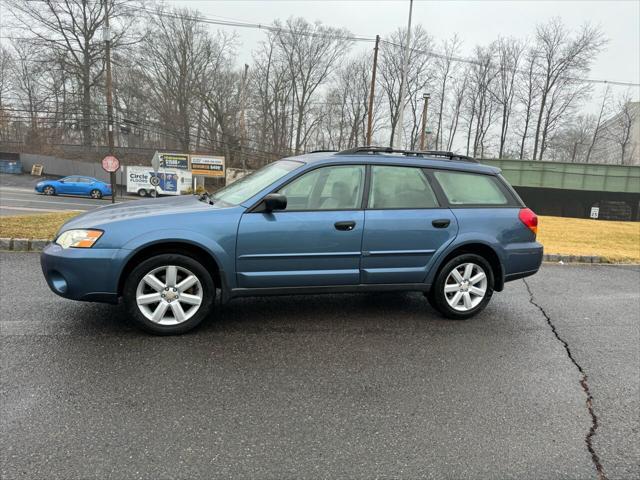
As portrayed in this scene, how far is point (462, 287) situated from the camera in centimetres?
444

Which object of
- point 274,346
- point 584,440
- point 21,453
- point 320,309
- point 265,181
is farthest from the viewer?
point 320,309

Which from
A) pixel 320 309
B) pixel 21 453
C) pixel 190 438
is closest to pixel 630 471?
pixel 190 438

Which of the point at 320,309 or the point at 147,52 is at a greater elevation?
the point at 147,52

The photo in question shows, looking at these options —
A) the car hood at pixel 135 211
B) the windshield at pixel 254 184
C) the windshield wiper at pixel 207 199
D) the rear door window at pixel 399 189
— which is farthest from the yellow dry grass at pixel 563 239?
the rear door window at pixel 399 189

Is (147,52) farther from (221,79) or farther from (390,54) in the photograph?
(390,54)

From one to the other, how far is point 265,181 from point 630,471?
3430 millimetres

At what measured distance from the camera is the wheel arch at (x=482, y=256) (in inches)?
170

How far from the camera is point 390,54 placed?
1825 inches

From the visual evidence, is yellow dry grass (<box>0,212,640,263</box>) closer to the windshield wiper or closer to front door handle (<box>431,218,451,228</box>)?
the windshield wiper

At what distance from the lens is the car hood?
11.9 feet

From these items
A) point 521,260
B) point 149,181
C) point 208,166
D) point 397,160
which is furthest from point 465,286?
point 208,166

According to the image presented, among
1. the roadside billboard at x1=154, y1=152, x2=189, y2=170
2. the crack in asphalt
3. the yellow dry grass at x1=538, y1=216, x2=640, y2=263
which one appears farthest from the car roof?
the roadside billboard at x1=154, y1=152, x2=189, y2=170

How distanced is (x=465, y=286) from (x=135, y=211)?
3360 millimetres

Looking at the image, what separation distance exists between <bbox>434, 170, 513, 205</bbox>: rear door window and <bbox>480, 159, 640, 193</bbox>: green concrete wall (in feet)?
92.0
